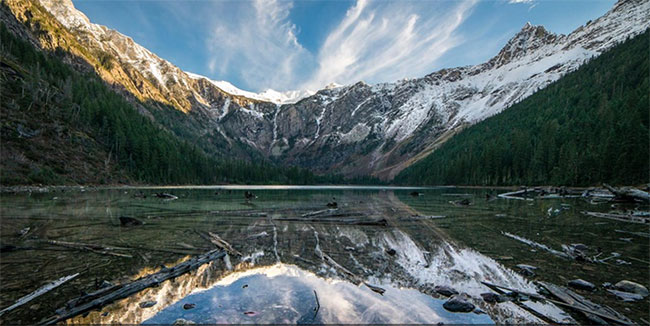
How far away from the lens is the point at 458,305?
7.85m

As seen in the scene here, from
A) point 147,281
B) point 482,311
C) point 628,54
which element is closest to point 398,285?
point 482,311

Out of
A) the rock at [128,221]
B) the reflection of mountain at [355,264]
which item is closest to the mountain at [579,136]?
the reflection of mountain at [355,264]

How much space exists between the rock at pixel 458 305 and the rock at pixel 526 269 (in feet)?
15.0

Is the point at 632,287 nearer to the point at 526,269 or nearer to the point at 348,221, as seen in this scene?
the point at 526,269

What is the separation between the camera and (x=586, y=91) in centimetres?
13725

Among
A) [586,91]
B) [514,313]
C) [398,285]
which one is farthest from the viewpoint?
[586,91]

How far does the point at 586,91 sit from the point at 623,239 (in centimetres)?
Result: 16878

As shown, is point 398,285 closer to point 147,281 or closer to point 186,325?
point 186,325

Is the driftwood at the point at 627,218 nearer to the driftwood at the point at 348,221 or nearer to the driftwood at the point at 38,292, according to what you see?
the driftwood at the point at 348,221

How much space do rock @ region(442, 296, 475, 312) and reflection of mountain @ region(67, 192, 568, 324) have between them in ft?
1.54

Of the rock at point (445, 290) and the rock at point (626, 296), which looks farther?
the rock at point (445, 290)

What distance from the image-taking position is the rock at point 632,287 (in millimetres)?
8594

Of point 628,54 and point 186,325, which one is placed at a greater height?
point 628,54

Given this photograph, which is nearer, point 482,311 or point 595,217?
point 482,311
